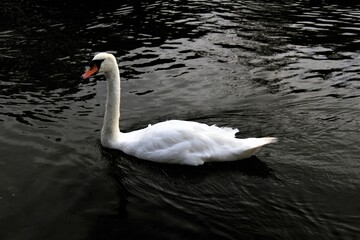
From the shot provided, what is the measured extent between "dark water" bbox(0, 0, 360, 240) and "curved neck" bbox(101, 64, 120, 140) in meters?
0.41

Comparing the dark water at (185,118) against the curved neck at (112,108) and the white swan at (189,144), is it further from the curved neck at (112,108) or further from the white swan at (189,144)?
the curved neck at (112,108)

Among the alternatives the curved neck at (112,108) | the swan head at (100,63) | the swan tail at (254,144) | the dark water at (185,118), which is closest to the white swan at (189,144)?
the swan tail at (254,144)

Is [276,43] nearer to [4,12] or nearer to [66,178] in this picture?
[66,178]

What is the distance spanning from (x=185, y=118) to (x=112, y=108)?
1876 mm

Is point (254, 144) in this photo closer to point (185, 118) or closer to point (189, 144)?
point (189, 144)

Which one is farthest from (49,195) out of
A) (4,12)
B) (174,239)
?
(4,12)

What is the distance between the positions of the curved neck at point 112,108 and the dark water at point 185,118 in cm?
41

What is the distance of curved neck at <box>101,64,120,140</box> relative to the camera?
8414 mm

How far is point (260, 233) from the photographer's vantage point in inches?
235

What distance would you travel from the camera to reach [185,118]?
9.73 meters

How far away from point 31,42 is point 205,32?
624 centimetres

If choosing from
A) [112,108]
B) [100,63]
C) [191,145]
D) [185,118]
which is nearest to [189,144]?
[191,145]

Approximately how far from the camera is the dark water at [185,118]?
249 inches

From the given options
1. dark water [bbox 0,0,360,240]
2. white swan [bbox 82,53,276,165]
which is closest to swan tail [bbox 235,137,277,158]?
white swan [bbox 82,53,276,165]
